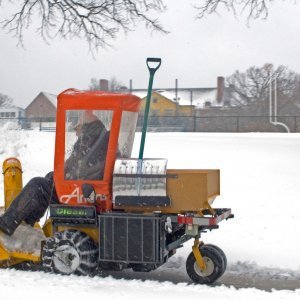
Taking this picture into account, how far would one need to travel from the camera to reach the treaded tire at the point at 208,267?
22.0ft

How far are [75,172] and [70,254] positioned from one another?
852 millimetres

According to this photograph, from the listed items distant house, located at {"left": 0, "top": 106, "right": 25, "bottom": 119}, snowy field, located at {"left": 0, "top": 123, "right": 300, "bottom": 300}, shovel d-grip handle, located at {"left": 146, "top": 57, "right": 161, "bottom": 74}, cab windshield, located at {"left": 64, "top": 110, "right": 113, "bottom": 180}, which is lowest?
snowy field, located at {"left": 0, "top": 123, "right": 300, "bottom": 300}

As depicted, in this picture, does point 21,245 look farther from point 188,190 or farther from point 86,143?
point 188,190

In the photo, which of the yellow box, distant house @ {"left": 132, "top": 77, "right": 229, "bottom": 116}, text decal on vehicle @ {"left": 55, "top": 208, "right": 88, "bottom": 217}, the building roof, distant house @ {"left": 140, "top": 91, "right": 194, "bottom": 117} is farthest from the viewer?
the building roof

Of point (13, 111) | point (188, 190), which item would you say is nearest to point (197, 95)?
point (13, 111)

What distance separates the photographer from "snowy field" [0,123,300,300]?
611 cm

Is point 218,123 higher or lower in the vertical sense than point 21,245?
higher

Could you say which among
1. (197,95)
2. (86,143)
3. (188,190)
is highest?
(197,95)

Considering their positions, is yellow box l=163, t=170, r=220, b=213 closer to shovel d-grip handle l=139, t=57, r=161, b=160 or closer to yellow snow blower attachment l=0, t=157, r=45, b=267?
shovel d-grip handle l=139, t=57, r=161, b=160

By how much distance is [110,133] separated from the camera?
6.77 metres

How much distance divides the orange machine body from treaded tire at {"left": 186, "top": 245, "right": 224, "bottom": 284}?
1.07 m

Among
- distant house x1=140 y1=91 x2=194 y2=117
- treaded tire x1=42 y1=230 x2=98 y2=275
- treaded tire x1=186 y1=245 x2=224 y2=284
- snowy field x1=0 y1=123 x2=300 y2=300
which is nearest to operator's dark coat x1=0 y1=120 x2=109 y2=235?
treaded tire x1=42 y1=230 x2=98 y2=275

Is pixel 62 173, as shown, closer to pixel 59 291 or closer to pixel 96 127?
pixel 96 127

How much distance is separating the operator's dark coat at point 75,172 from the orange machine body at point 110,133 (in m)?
0.07
